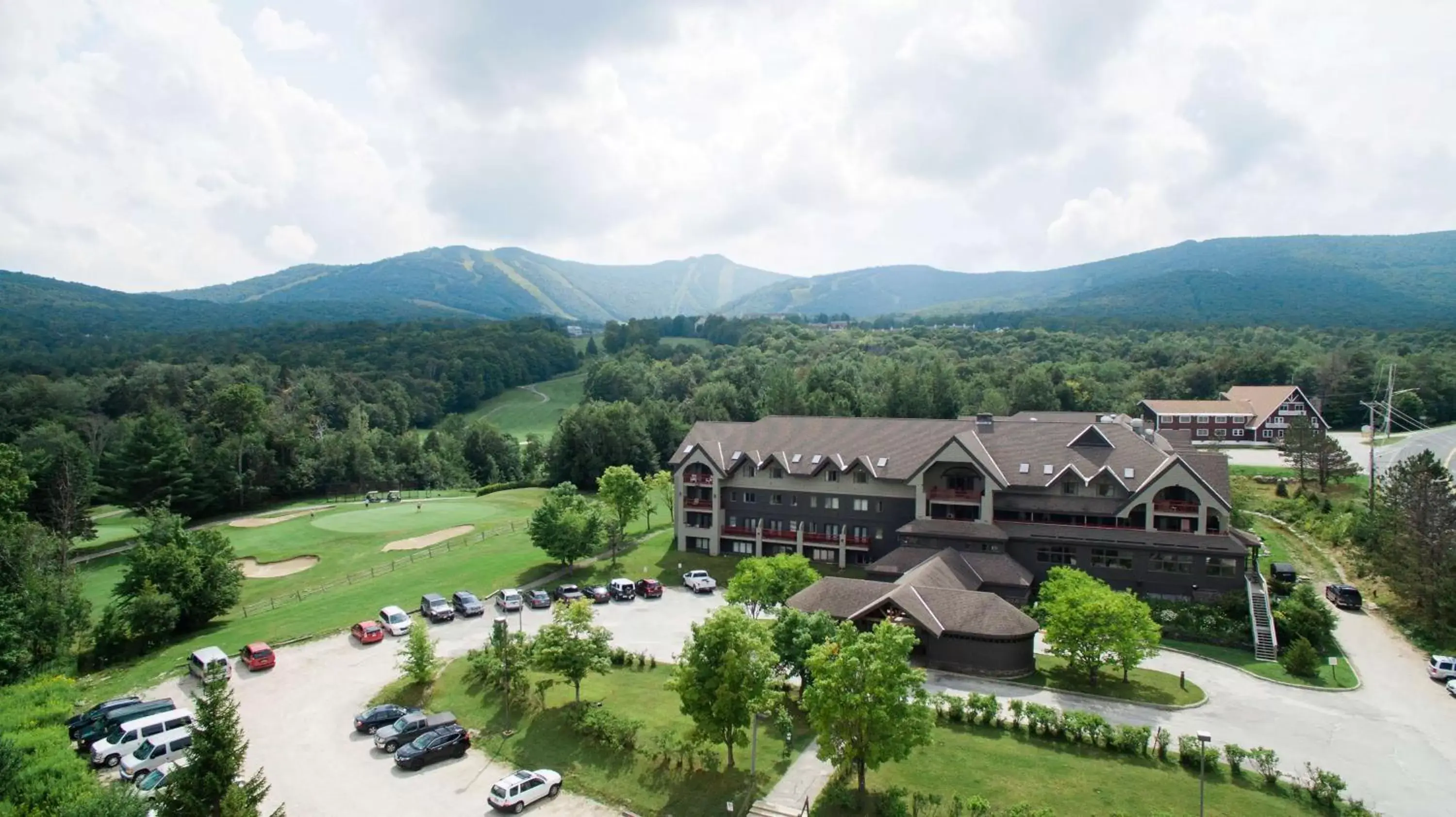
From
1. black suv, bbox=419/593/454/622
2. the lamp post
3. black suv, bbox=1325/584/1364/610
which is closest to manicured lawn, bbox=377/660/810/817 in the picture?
black suv, bbox=419/593/454/622

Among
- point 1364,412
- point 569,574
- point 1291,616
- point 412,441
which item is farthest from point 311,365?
point 1364,412

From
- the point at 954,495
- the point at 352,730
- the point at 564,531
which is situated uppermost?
the point at 954,495

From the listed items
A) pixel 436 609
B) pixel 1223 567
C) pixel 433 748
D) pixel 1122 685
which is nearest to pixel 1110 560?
pixel 1223 567

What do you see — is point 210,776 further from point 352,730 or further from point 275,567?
point 275,567

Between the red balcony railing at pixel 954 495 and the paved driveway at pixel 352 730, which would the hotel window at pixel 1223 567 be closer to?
the red balcony railing at pixel 954 495

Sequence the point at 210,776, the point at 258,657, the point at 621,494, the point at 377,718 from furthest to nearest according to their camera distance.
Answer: the point at 621,494 → the point at 258,657 → the point at 377,718 → the point at 210,776

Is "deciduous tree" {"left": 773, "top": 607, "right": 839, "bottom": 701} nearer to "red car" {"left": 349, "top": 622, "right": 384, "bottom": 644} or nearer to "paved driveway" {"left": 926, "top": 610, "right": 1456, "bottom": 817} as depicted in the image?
"paved driveway" {"left": 926, "top": 610, "right": 1456, "bottom": 817}

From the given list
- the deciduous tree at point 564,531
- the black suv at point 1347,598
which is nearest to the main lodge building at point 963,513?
the black suv at point 1347,598
